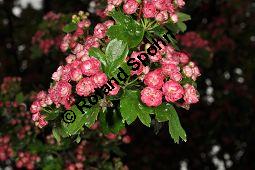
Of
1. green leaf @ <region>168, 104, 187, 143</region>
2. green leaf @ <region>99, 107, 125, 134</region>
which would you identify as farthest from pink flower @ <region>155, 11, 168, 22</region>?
green leaf @ <region>99, 107, 125, 134</region>

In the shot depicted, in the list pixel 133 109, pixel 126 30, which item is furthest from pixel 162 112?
pixel 126 30

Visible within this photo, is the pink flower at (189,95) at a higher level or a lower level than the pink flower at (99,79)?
lower

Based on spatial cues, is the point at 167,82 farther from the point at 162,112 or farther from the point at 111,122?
the point at 111,122

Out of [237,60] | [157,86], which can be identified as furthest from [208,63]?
[157,86]

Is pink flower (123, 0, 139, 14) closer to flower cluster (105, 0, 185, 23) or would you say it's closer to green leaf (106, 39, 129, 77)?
flower cluster (105, 0, 185, 23)

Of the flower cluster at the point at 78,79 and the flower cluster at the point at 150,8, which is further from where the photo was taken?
the flower cluster at the point at 150,8

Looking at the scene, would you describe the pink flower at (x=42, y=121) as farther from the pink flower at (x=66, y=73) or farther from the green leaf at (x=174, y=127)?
the green leaf at (x=174, y=127)

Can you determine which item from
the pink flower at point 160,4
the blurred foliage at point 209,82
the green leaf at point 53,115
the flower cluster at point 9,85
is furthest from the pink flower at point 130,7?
the blurred foliage at point 209,82
